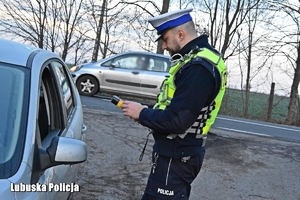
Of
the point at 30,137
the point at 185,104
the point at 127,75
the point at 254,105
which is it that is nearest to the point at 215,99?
the point at 185,104

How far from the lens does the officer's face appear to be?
2.47m

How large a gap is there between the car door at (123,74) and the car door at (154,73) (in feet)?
0.64

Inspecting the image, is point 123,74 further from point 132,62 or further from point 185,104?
point 185,104

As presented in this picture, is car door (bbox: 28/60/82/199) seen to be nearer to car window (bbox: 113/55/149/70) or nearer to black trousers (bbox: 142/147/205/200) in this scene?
black trousers (bbox: 142/147/205/200)

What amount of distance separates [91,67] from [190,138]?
10.5m

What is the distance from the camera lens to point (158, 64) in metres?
12.2

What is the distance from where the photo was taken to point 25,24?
64.2 feet

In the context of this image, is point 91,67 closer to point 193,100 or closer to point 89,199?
point 89,199

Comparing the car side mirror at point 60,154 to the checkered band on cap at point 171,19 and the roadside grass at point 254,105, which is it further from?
the roadside grass at point 254,105

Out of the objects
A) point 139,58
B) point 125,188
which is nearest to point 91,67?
point 139,58

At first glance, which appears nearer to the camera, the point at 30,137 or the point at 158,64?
the point at 30,137

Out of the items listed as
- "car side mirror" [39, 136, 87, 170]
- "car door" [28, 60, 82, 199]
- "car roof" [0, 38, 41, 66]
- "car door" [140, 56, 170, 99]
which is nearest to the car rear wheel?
"car door" [140, 56, 170, 99]

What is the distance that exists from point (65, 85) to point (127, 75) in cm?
886

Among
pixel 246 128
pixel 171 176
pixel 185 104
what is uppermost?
pixel 185 104
